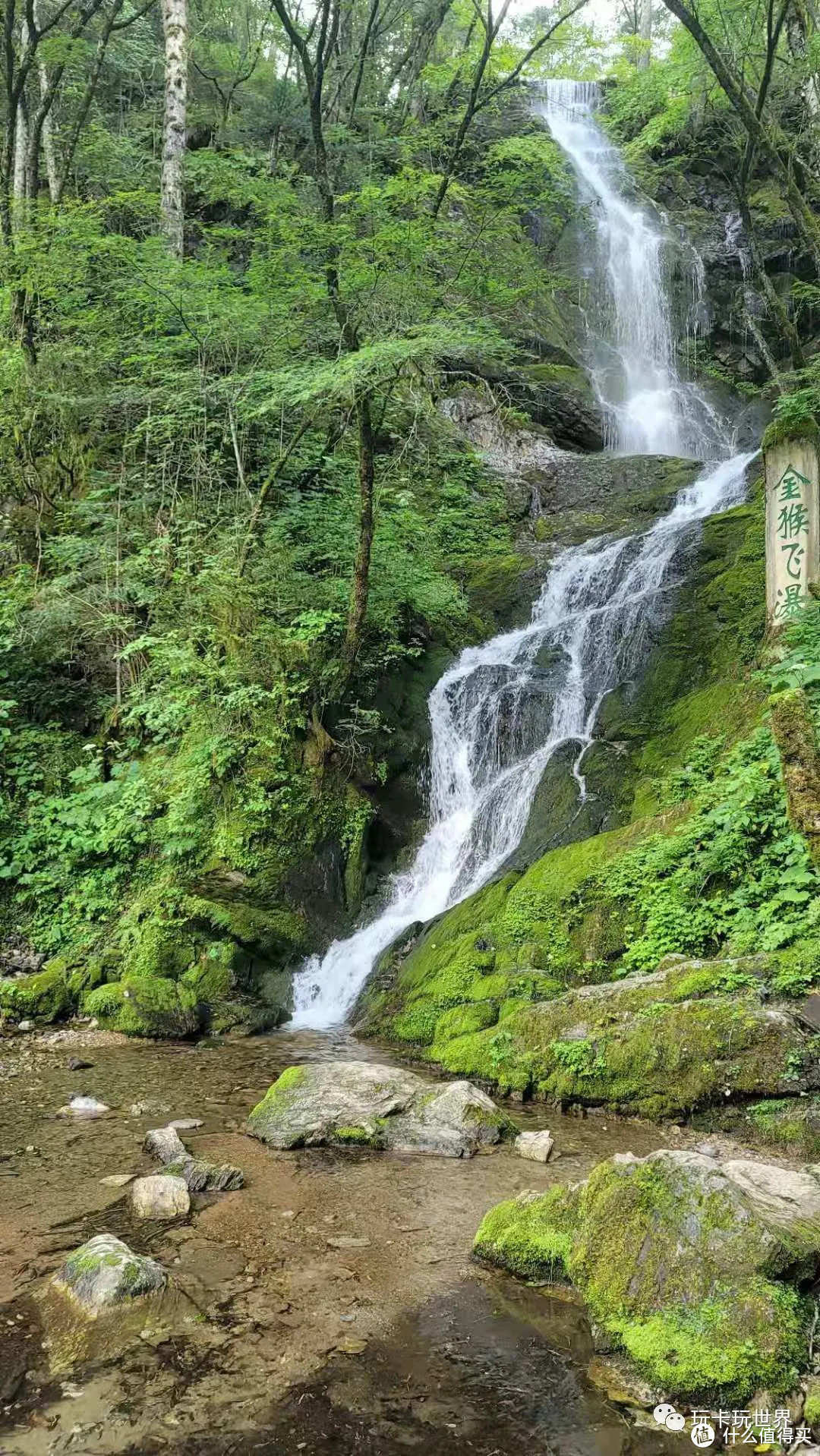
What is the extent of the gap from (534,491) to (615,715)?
8.50m

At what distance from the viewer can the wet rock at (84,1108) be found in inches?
226

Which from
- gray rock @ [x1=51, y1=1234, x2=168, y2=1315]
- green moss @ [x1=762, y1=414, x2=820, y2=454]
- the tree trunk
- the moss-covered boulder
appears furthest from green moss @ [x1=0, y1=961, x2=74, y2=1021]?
green moss @ [x1=762, y1=414, x2=820, y2=454]

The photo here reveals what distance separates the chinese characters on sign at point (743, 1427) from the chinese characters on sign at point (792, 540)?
22.2ft

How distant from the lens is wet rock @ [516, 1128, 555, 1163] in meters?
4.96

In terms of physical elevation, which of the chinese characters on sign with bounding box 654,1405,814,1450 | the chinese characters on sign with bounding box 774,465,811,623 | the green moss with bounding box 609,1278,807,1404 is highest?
the chinese characters on sign with bounding box 774,465,811,623

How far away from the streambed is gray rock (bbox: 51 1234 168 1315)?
13 centimetres

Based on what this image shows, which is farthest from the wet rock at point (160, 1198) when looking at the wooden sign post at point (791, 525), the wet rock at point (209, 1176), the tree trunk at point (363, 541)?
the wooden sign post at point (791, 525)

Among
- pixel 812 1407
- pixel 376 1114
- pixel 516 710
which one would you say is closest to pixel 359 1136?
pixel 376 1114

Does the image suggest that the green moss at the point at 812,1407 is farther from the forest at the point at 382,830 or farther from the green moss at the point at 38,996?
the green moss at the point at 38,996

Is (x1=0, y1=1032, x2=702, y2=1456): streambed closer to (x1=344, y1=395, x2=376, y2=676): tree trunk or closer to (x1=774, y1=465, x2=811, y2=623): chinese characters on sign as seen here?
(x1=774, y1=465, x2=811, y2=623): chinese characters on sign

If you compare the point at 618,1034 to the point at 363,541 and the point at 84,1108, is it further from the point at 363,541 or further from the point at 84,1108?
the point at 363,541

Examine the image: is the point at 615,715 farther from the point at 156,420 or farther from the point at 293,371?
the point at 156,420

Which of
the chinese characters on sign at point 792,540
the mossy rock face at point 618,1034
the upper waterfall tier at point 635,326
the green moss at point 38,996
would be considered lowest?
the mossy rock face at point 618,1034

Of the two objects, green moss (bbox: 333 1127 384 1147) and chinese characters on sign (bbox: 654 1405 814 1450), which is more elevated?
chinese characters on sign (bbox: 654 1405 814 1450)
